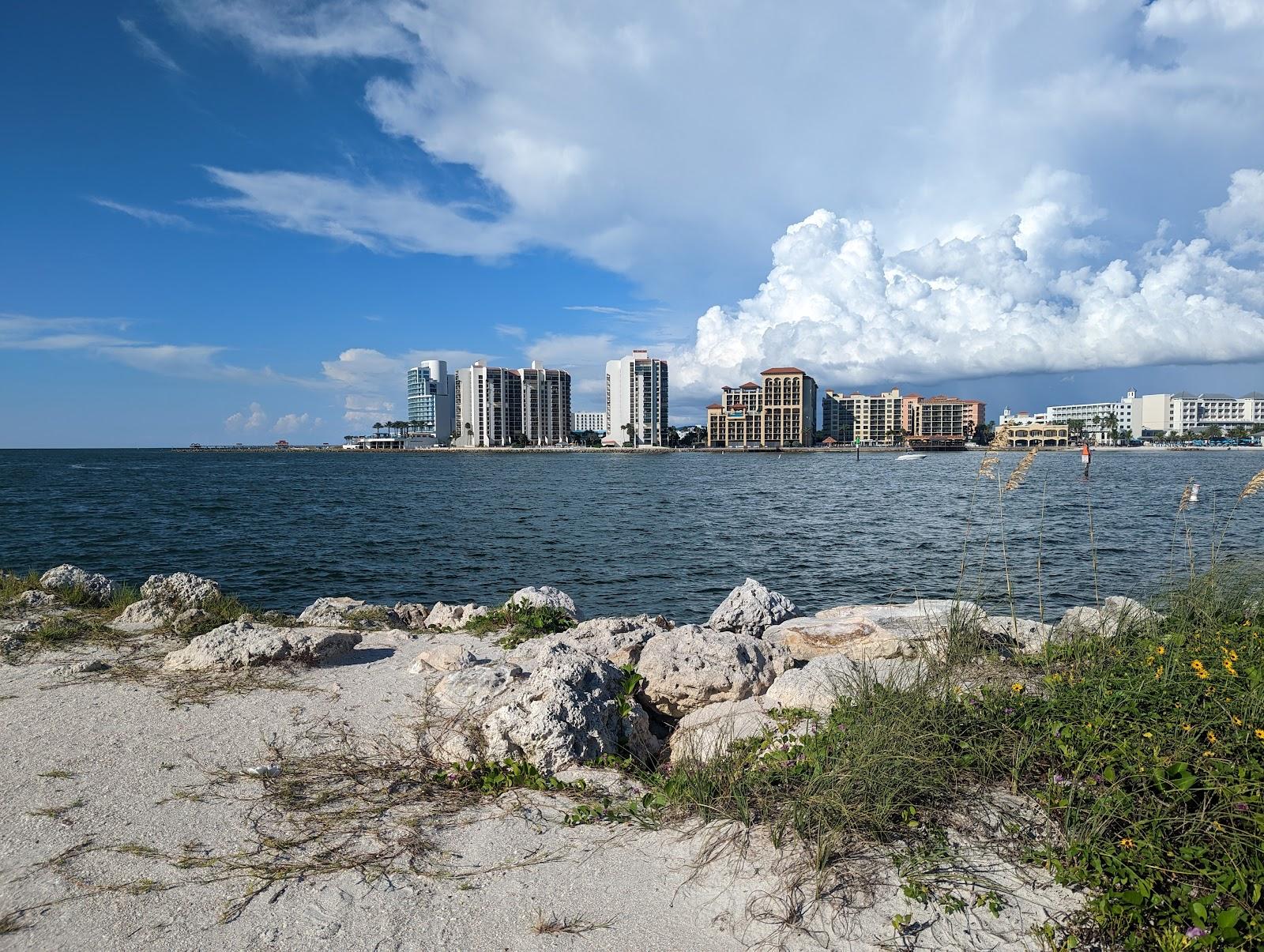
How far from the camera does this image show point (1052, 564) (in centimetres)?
2030

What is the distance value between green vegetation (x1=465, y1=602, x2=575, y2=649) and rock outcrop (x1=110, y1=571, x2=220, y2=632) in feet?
13.5

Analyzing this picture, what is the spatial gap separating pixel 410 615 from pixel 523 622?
9.73 feet

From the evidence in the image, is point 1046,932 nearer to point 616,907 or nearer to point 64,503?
point 616,907

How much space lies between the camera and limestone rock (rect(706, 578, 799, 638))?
10.6m

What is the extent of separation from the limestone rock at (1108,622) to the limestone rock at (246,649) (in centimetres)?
841

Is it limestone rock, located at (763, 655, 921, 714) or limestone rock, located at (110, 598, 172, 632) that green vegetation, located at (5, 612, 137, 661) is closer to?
limestone rock, located at (110, 598, 172, 632)

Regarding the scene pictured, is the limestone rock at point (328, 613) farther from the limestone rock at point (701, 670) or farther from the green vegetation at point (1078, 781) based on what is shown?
the green vegetation at point (1078, 781)

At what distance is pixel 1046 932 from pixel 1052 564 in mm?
19846

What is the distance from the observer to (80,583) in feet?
39.4

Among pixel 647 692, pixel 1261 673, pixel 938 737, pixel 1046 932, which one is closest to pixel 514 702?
pixel 647 692

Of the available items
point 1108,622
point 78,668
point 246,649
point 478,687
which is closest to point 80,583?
point 78,668

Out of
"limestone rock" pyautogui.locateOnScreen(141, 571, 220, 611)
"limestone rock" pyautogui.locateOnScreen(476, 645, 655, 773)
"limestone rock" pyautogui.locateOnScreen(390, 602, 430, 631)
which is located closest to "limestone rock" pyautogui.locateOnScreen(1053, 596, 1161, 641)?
"limestone rock" pyautogui.locateOnScreen(476, 645, 655, 773)

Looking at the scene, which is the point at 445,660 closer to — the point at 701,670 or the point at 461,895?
the point at 701,670

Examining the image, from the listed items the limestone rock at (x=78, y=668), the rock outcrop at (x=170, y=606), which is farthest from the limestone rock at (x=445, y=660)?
the rock outcrop at (x=170, y=606)
